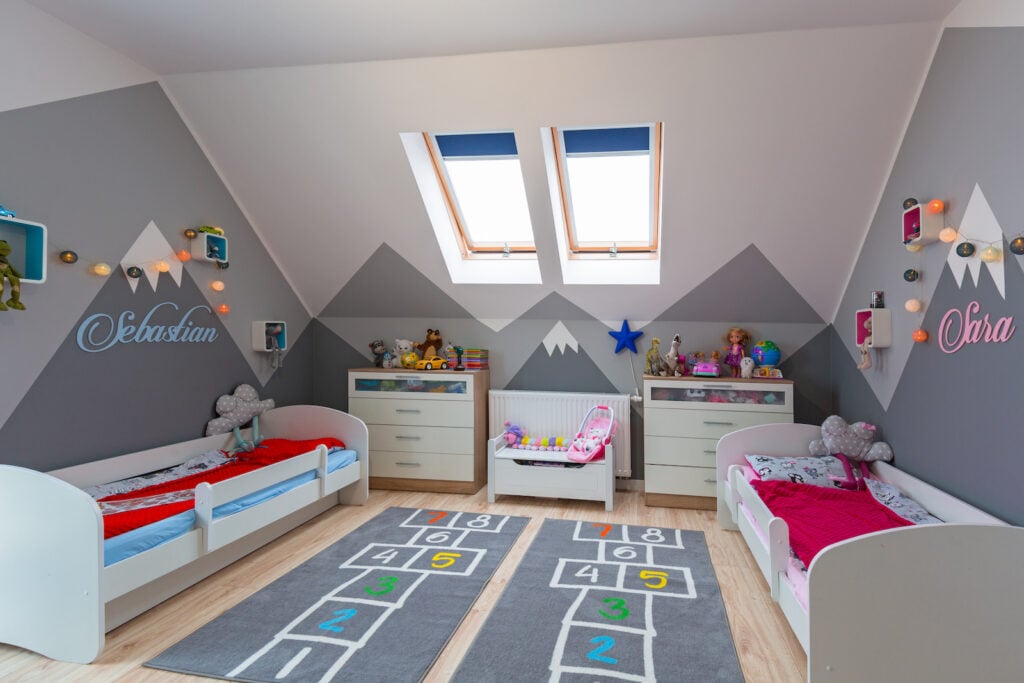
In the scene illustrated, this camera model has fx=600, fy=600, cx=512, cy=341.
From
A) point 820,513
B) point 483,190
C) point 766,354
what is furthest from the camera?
point 483,190

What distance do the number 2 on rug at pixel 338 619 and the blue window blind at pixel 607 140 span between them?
3087 millimetres

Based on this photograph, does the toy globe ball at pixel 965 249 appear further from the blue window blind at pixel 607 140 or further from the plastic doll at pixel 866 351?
the blue window blind at pixel 607 140

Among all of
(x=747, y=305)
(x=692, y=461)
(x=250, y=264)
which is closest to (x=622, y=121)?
(x=747, y=305)

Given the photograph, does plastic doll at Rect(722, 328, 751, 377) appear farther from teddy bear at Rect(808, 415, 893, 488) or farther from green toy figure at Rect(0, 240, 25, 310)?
green toy figure at Rect(0, 240, 25, 310)

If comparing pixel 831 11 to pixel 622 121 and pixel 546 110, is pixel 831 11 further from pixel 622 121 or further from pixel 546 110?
pixel 546 110

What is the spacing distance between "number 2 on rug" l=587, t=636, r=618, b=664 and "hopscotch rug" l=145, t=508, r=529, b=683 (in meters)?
0.59

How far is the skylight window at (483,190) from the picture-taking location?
163 inches

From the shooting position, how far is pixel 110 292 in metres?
3.34

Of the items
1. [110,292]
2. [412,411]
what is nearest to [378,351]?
[412,411]

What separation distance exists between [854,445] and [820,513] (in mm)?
963

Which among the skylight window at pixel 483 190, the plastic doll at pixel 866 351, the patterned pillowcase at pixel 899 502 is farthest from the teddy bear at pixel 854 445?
the skylight window at pixel 483 190

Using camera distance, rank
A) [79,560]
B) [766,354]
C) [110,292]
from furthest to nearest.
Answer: [766,354], [110,292], [79,560]

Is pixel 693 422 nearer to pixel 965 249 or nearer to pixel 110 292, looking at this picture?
pixel 965 249

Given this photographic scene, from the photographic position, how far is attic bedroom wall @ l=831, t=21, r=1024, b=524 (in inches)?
91.7
